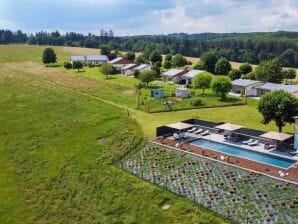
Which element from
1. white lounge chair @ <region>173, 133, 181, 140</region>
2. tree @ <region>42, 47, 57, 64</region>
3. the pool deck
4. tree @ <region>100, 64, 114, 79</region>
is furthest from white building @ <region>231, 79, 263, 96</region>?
tree @ <region>42, 47, 57, 64</region>

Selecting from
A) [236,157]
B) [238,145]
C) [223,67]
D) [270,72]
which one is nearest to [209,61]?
[223,67]

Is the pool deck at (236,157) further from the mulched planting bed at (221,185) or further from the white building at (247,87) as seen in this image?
the white building at (247,87)

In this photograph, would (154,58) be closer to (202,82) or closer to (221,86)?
(202,82)

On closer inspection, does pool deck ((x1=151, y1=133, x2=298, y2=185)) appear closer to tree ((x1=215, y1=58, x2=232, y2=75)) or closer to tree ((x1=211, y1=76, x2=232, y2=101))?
tree ((x1=211, y1=76, x2=232, y2=101))

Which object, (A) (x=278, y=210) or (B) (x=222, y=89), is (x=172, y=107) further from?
(A) (x=278, y=210)

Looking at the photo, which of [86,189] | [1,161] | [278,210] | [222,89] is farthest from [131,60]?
[278,210]

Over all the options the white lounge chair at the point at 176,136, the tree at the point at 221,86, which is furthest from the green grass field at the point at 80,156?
the tree at the point at 221,86
